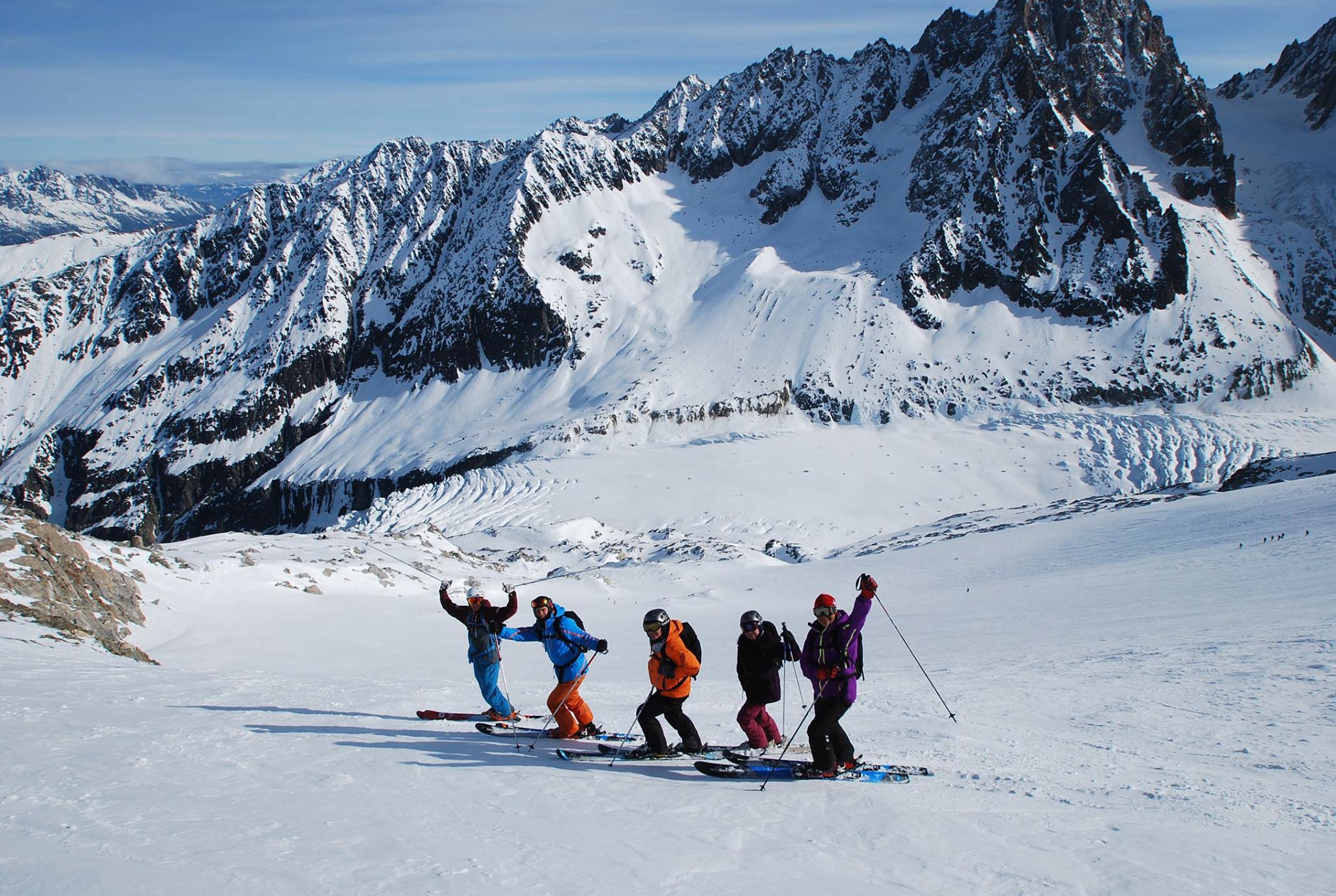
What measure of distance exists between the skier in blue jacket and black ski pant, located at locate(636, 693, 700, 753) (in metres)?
1.25

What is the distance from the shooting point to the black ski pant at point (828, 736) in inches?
313

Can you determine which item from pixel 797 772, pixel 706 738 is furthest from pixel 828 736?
pixel 706 738

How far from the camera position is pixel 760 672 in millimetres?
8914

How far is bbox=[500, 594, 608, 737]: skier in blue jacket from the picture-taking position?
970cm

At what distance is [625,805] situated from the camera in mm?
7047

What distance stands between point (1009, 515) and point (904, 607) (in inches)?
1079

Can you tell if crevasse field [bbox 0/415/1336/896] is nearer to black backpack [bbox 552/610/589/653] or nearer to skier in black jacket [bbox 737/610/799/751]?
skier in black jacket [bbox 737/610/799/751]

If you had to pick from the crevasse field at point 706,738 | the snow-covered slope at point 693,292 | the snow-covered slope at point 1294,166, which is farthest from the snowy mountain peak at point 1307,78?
the crevasse field at point 706,738

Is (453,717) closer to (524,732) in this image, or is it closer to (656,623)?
(524,732)

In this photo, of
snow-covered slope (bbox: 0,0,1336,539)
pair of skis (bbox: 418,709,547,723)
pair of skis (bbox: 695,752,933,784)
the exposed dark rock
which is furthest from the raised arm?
snow-covered slope (bbox: 0,0,1336,539)

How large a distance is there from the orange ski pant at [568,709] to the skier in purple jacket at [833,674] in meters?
2.97

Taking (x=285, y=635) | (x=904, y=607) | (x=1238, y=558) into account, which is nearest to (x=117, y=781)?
(x=285, y=635)

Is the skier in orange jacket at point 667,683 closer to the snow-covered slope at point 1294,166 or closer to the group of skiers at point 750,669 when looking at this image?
the group of skiers at point 750,669

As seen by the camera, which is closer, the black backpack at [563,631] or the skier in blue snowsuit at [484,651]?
the black backpack at [563,631]
